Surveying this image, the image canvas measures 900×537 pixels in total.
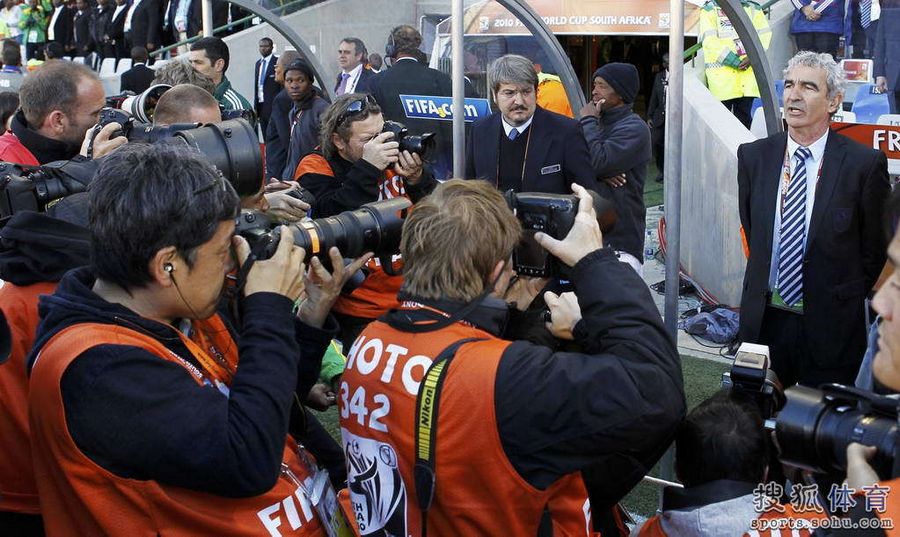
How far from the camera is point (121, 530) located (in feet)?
5.76

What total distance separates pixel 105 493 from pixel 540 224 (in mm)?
1219

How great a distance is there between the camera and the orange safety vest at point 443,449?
189 centimetres

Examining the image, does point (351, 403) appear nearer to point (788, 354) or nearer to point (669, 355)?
point (669, 355)

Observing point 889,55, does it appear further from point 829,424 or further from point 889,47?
point 829,424

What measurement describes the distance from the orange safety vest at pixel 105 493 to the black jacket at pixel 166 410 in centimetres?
2

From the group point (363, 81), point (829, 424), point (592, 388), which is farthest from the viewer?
point (363, 81)

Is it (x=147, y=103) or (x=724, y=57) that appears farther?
(x=724, y=57)

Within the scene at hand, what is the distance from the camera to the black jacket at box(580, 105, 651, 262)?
5082mm

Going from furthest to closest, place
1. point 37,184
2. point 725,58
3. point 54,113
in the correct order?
point 725,58
point 54,113
point 37,184

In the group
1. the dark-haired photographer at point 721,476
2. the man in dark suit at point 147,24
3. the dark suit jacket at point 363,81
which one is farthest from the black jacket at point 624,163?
the man in dark suit at point 147,24

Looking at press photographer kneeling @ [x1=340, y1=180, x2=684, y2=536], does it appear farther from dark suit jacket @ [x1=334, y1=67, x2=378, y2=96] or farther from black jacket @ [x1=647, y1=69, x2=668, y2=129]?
black jacket @ [x1=647, y1=69, x2=668, y2=129]

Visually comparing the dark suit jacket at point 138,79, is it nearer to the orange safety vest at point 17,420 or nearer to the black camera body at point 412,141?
the black camera body at point 412,141

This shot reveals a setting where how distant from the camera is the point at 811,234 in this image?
349 cm

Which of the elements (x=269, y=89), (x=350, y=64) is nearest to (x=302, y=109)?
(x=350, y=64)
